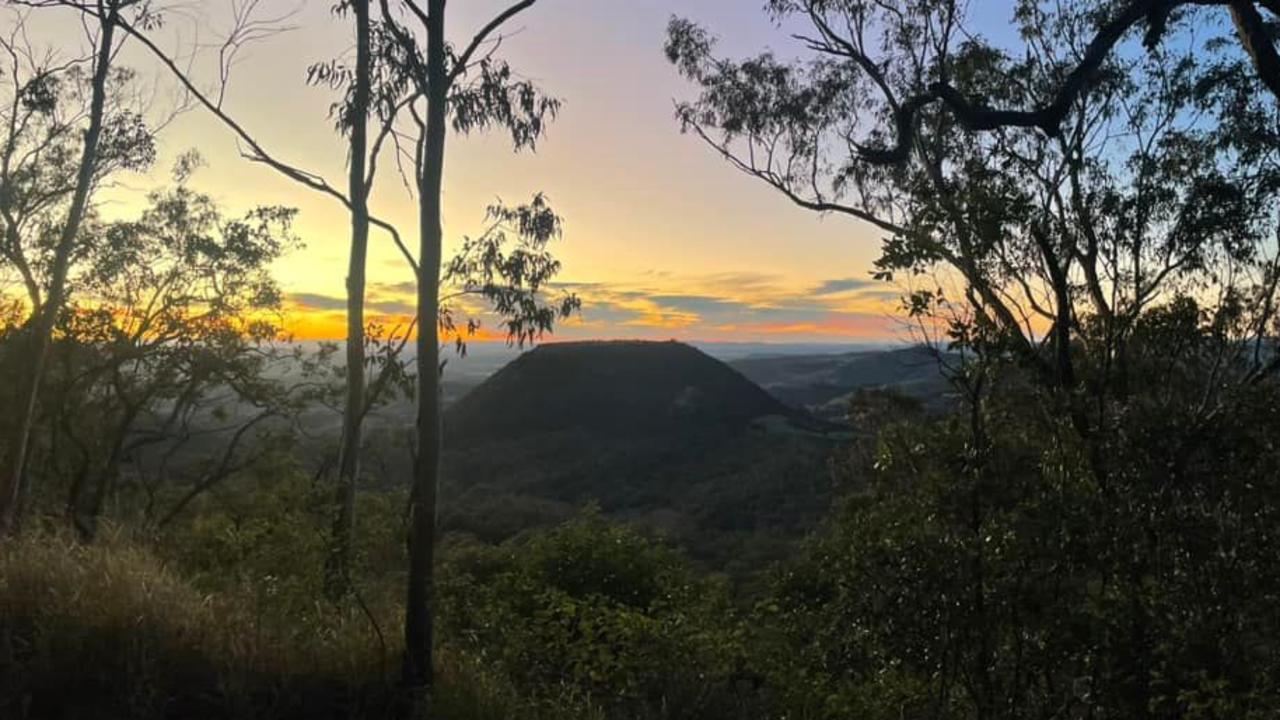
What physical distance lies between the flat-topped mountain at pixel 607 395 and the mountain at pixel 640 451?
14 cm

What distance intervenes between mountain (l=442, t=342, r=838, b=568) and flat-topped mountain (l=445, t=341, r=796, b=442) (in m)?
0.14

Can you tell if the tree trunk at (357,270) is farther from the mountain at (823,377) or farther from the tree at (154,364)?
the mountain at (823,377)

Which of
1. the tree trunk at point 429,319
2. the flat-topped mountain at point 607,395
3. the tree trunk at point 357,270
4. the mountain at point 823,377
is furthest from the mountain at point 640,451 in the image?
the tree trunk at point 429,319

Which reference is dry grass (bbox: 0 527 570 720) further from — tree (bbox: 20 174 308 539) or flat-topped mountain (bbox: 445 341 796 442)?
flat-topped mountain (bbox: 445 341 796 442)


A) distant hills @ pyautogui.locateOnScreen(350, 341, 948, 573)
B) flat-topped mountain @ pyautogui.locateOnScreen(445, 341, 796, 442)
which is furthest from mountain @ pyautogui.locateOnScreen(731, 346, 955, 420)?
distant hills @ pyautogui.locateOnScreen(350, 341, 948, 573)

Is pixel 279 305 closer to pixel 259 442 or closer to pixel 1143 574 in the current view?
pixel 259 442

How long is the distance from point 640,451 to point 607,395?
1531 centimetres

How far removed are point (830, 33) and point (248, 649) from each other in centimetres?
1434

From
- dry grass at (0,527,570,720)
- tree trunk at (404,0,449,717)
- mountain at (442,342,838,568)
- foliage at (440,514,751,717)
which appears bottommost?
mountain at (442,342,838,568)

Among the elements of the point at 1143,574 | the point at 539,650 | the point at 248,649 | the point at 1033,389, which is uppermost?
the point at 1033,389

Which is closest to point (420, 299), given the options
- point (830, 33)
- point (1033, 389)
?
point (1033, 389)

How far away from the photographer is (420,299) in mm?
6148

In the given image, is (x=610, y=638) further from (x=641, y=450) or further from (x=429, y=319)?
(x=641, y=450)

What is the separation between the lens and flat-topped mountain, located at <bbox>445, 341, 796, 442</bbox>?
82.1 metres
